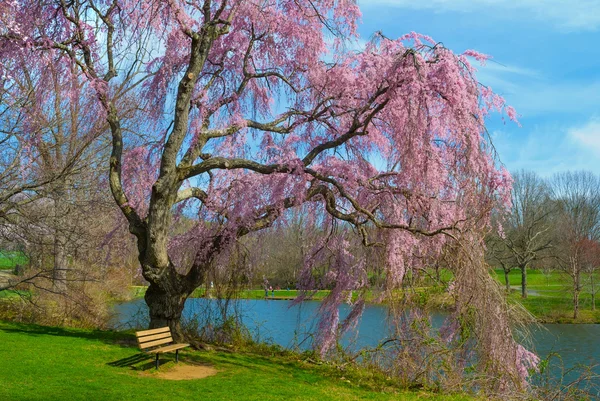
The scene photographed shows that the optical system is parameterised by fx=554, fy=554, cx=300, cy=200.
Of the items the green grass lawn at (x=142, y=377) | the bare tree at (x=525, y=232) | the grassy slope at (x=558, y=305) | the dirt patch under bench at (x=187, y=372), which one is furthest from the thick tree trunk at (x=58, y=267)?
the bare tree at (x=525, y=232)

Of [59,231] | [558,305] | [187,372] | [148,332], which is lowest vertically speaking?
[187,372]

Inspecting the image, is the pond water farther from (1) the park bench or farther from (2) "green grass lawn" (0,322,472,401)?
(1) the park bench

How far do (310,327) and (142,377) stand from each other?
176 inches

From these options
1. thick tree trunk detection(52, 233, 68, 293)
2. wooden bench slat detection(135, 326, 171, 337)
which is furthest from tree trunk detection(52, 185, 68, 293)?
wooden bench slat detection(135, 326, 171, 337)

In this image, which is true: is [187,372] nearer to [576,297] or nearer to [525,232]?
[576,297]

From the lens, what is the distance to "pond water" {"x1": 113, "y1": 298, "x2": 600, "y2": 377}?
471 inches

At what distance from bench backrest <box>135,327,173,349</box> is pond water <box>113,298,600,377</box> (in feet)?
9.10

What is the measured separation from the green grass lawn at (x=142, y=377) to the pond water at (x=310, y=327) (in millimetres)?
1337

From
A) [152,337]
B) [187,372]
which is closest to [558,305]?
[187,372]

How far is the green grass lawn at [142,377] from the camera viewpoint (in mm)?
7172

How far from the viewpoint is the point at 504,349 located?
862cm

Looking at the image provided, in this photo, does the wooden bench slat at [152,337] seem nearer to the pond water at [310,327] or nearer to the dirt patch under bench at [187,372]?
the dirt patch under bench at [187,372]

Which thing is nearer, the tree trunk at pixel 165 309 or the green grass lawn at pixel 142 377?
the green grass lawn at pixel 142 377

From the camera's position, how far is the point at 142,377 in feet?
26.7
